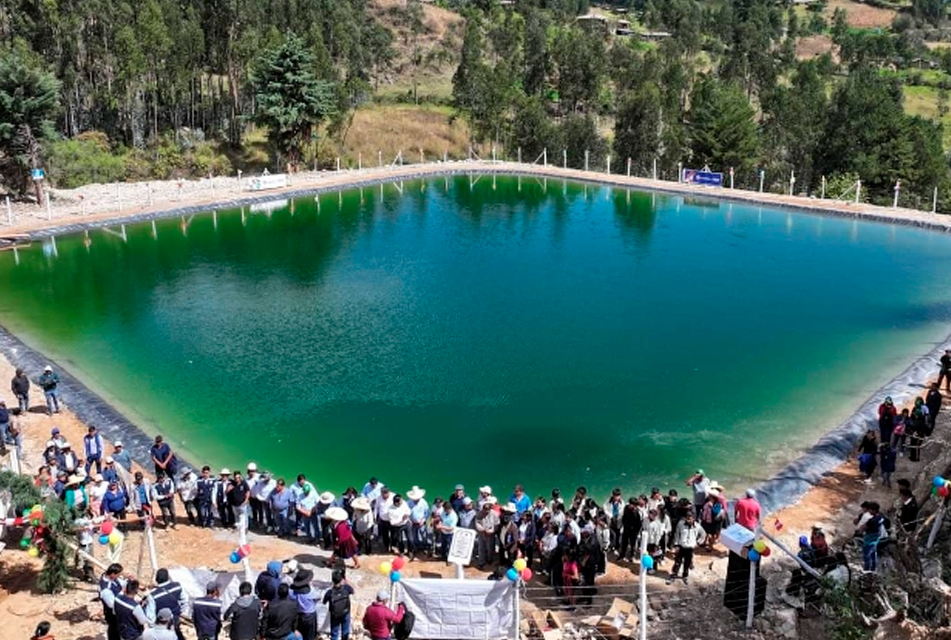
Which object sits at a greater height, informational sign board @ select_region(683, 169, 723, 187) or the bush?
the bush

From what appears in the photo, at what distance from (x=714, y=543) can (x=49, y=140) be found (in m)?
38.1

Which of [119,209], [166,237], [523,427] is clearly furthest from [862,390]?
[119,209]

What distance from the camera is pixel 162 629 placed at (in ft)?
32.1

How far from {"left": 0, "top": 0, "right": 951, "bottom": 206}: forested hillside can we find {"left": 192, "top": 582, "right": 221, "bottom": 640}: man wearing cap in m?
35.4

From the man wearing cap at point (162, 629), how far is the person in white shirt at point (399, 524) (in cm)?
464

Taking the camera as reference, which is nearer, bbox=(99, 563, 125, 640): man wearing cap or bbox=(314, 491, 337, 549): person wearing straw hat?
bbox=(99, 563, 125, 640): man wearing cap

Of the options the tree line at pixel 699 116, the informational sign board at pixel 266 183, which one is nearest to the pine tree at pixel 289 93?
the informational sign board at pixel 266 183

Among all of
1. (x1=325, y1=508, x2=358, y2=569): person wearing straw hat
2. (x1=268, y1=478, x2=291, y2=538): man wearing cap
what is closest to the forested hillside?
(x1=268, y1=478, x2=291, y2=538): man wearing cap

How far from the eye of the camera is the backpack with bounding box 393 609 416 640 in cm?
1091

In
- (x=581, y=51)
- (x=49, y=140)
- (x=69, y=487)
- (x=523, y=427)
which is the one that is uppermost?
(x=581, y=51)

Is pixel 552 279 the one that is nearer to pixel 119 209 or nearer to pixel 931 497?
pixel 931 497

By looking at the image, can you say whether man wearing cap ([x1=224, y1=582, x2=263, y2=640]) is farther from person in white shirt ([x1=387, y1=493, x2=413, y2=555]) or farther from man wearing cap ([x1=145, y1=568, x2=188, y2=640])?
person in white shirt ([x1=387, y1=493, x2=413, y2=555])

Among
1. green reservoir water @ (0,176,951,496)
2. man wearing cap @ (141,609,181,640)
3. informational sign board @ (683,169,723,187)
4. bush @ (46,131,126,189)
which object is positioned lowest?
green reservoir water @ (0,176,951,496)

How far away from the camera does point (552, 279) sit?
32.9 meters
